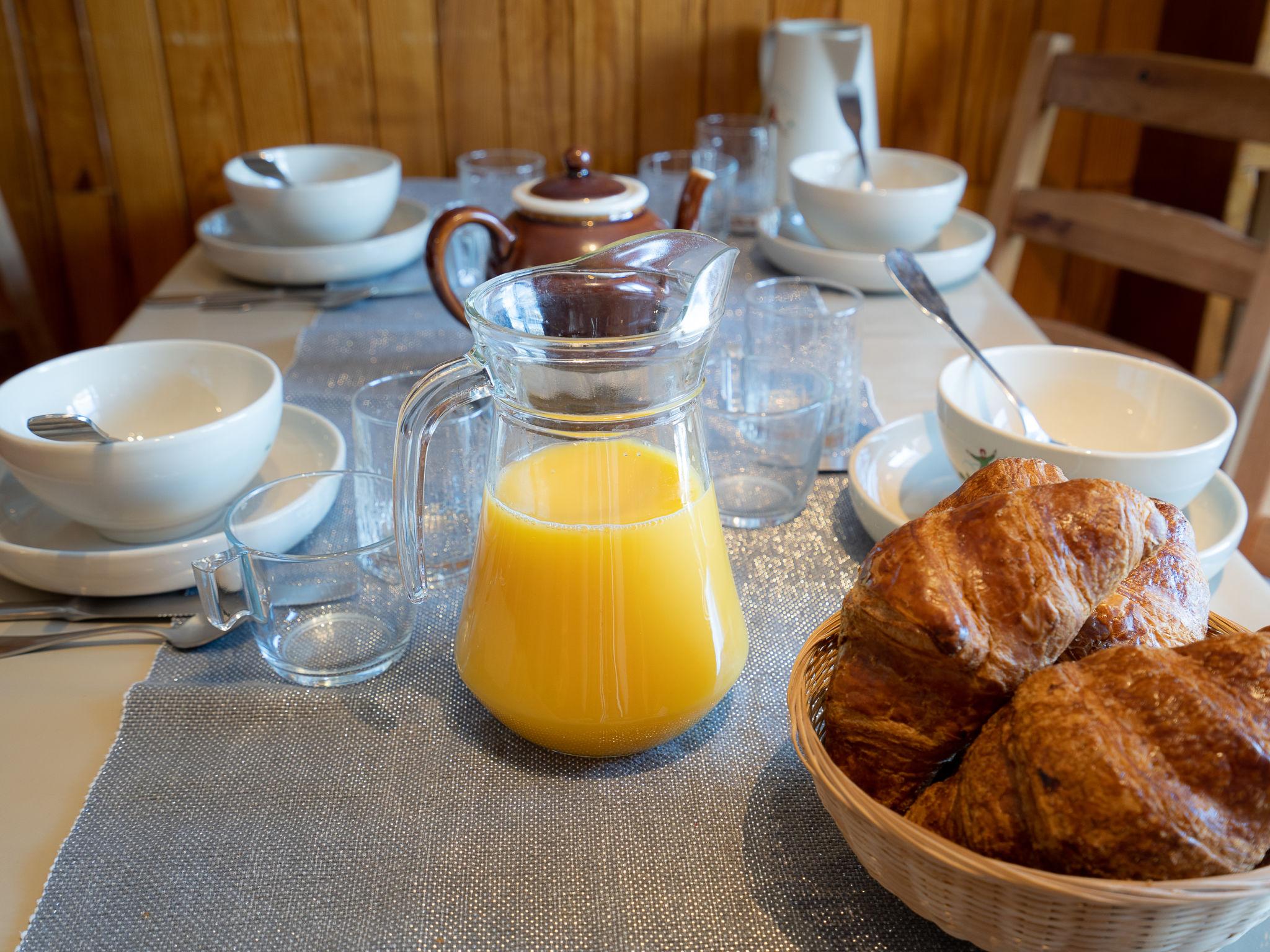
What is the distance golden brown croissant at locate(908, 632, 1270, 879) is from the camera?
0.36 meters

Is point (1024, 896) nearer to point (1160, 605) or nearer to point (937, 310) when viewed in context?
point (1160, 605)

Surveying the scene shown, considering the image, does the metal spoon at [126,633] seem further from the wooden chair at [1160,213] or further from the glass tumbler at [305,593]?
the wooden chair at [1160,213]

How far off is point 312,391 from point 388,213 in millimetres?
388

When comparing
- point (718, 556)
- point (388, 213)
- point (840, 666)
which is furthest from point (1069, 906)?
point (388, 213)

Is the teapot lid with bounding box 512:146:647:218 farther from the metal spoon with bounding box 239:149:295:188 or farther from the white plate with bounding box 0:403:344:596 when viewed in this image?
the metal spoon with bounding box 239:149:295:188

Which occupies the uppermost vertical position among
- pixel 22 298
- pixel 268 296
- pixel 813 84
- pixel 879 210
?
pixel 813 84

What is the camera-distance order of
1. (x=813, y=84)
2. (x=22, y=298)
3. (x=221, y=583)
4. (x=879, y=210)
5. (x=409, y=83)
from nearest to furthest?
(x=221, y=583), (x=879, y=210), (x=813, y=84), (x=22, y=298), (x=409, y=83)

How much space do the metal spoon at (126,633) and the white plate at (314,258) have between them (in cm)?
67

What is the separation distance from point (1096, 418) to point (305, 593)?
588 millimetres

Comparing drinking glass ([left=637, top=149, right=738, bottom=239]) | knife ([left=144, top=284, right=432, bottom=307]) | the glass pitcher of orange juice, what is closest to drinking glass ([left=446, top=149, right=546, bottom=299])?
knife ([left=144, top=284, right=432, bottom=307])

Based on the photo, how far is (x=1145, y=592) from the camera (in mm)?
474

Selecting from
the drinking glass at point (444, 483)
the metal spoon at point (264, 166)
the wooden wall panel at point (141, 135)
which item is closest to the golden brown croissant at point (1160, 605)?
the drinking glass at point (444, 483)

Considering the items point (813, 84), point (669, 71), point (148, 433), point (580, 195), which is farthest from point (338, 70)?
point (148, 433)

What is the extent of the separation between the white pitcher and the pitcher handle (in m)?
1.08
